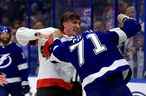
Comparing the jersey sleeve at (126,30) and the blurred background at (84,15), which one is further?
the blurred background at (84,15)

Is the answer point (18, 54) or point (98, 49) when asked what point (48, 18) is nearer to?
point (18, 54)

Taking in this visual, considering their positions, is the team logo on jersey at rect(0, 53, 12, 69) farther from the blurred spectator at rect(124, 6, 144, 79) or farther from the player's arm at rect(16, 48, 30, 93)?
the blurred spectator at rect(124, 6, 144, 79)

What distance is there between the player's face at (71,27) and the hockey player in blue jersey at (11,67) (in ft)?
6.21

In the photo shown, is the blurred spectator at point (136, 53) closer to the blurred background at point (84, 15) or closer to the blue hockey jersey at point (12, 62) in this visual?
the blurred background at point (84, 15)

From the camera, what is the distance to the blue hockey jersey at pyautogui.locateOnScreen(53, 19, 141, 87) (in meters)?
5.74

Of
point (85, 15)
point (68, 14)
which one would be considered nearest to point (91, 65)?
point (68, 14)

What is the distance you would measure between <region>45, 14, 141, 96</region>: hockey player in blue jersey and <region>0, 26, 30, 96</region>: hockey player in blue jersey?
2589 millimetres

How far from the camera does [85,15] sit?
1026cm

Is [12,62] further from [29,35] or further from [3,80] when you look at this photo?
[29,35]

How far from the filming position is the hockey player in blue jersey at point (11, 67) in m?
8.35

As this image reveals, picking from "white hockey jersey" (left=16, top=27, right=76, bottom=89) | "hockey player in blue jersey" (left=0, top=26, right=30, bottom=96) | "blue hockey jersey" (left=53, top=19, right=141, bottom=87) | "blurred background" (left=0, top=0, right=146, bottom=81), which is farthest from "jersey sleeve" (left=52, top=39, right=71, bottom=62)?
"blurred background" (left=0, top=0, right=146, bottom=81)

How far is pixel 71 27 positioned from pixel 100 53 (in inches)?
31.8

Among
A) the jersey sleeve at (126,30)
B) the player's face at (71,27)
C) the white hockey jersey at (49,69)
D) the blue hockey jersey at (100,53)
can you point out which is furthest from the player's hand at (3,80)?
the jersey sleeve at (126,30)

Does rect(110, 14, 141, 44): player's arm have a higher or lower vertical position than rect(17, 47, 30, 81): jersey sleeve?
higher
